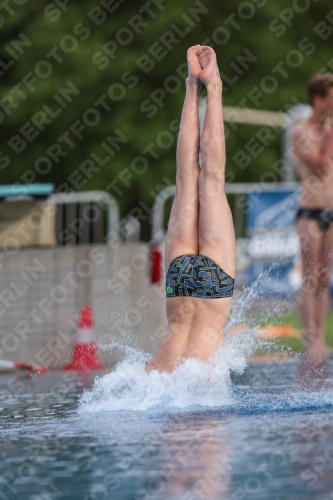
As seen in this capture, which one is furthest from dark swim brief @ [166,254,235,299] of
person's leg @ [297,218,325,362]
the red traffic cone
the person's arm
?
the red traffic cone

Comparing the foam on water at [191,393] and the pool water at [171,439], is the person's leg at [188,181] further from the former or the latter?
the pool water at [171,439]

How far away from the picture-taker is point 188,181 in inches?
266

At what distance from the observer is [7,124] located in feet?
67.2

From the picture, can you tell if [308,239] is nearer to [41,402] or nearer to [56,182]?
[41,402]

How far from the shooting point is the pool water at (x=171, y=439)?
3973mm

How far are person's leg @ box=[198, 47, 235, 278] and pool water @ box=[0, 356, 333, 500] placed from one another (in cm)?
69

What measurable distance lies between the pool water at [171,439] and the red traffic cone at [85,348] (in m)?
2.18

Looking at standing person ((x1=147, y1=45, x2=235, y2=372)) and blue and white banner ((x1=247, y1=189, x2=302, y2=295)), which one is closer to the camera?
standing person ((x1=147, y1=45, x2=235, y2=372))

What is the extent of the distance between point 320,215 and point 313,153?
1.96 ft

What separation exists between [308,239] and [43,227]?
128 inches

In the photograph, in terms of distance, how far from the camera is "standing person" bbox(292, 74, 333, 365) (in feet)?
27.9

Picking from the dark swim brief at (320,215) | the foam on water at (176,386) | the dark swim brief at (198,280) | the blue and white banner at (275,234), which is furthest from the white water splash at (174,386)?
the blue and white banner at (275,234)

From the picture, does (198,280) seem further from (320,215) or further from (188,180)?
(320,215)

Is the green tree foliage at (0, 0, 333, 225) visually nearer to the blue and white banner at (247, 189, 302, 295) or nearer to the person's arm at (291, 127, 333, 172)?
the blue and white banner at (247, 189, 302, 295)
